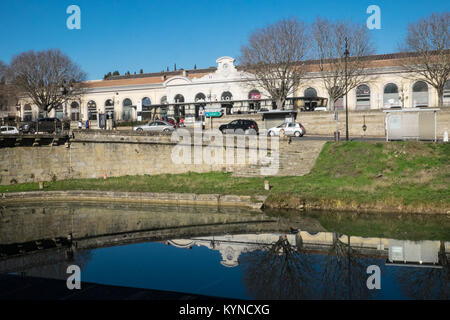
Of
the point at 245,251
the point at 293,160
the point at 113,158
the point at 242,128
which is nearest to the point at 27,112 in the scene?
the point at 113,158

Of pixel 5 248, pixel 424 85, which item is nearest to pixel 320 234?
pixel 5 248

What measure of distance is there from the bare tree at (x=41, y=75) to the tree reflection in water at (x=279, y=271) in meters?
47.9

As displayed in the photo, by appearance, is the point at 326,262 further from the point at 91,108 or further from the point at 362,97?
the point at 91,108

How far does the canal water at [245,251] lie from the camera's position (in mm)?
14852

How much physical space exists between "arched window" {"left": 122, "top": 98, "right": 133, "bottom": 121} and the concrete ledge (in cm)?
3388

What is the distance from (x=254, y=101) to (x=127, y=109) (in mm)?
21793

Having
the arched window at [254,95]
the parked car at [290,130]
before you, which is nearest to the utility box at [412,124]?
the parked car at [290,130]

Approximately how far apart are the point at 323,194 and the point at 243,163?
9.04m

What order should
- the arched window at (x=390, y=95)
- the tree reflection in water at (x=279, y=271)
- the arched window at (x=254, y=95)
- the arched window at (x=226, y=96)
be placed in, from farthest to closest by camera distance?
the arched window at (x=226, y=96), the arched window at (x=254, y=95), the arched window at (x=390, y=95), the tree reflection in water at (x=279, y=271)

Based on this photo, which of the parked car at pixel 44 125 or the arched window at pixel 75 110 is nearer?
the parked car at pixel 44 125

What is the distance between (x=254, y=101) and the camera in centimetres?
5600

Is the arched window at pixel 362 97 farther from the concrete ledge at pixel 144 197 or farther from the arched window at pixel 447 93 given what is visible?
the concrete ledge at pixel 144 197

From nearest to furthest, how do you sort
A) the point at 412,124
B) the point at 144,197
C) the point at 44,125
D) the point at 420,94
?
1. the point at 144,197
2. the point at 412,124
3. the point at 44,125
4. the point at 420,94

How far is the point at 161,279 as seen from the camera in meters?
15.9
